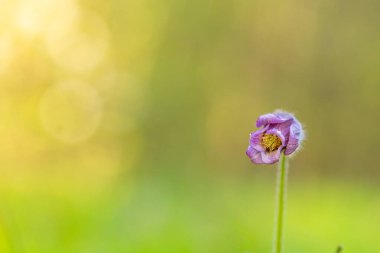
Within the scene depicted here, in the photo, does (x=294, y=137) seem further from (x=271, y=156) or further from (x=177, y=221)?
(x=177, y=221)

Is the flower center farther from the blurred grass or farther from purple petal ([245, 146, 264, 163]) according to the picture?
the blurred grass

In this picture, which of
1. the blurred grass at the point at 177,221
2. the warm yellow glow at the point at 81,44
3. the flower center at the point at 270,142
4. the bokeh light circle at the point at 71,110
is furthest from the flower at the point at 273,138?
the warm yellow glow at the point at 81,44

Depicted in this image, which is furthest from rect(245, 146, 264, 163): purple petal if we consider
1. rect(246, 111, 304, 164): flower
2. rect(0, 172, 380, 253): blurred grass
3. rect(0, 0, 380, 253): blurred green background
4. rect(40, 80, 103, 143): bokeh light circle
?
rect(0, 0, 380, 253): blurred green background

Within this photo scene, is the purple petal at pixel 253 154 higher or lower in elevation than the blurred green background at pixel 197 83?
higher

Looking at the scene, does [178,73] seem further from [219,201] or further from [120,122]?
[219,201]

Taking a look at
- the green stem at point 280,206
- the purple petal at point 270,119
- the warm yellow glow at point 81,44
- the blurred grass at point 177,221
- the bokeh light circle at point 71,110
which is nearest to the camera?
the green stem at point 280,206

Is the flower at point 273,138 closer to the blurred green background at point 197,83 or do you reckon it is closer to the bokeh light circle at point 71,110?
the bokeh light circle at point 71,110

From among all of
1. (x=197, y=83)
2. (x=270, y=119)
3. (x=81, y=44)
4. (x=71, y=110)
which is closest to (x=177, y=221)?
(x=270, y=119)

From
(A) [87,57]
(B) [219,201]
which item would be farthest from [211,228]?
(A) [87,57]
